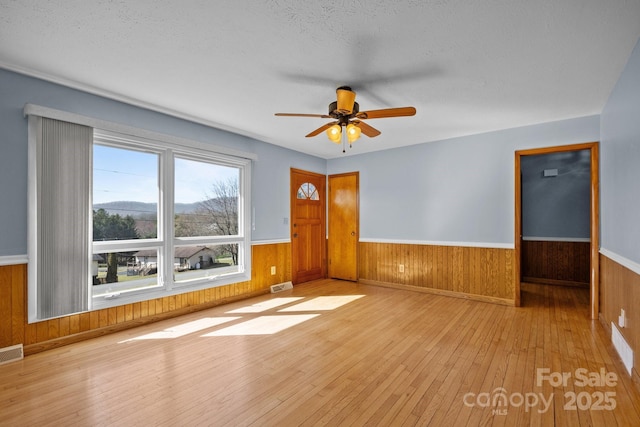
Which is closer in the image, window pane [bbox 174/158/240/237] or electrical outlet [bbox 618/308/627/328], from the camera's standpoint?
electrical outlet [bbox 618/308/627/328]

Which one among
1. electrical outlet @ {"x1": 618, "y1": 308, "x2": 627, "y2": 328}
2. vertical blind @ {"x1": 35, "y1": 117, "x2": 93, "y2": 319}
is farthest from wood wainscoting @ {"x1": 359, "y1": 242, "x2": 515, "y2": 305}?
vertical blind @ {"x1": 35, "y1": 117, "x2": 93, "y2": 319}

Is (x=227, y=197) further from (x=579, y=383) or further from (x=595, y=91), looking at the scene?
(x=595, y=91)

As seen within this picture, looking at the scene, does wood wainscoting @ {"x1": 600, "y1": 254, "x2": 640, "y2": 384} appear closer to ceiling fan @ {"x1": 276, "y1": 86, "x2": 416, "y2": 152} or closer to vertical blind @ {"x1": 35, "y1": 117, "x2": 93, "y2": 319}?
ceiling fan @ {"x1": 276, "y1": 86, "x2": 416, "y2": 152}

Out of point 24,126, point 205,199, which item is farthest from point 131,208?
point 24,126

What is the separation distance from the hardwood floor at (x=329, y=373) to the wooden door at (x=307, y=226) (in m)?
1.90

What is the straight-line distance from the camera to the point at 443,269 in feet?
15.4

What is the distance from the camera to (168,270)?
11.9ft

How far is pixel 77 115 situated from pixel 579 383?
4.88 m

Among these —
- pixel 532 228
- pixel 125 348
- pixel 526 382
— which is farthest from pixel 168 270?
pixel 532 228

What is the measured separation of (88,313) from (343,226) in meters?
4.15

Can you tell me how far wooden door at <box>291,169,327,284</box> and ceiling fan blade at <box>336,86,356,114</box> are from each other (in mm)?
2799

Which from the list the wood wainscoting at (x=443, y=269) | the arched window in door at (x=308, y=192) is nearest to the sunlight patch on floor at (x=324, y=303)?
the wood wainscoting at (x=443, y=269)

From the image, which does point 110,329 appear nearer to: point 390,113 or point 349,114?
point 349,114

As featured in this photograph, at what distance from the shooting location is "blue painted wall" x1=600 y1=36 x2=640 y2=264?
218cm
